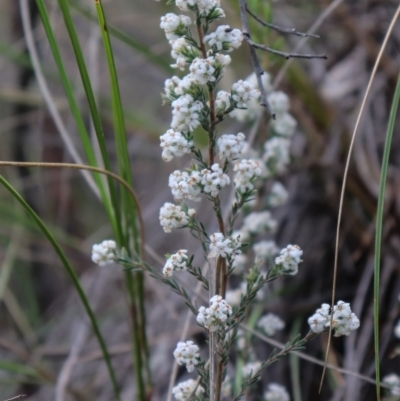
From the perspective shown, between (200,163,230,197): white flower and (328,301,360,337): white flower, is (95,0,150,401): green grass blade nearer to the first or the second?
(200,163,230,197): white flower

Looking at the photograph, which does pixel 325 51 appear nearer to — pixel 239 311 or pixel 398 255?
pixel 398 255

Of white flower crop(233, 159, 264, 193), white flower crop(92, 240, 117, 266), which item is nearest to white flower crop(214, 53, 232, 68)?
white flower crop(233, 159, 264, 193)

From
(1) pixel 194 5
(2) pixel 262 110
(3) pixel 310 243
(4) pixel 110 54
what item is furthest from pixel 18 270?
(1) pixel 194 5

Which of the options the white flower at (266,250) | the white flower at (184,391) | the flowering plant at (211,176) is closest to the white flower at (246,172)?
the flowering plant at (211,176)

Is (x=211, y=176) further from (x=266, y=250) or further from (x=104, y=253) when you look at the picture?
(x=266, y=250)

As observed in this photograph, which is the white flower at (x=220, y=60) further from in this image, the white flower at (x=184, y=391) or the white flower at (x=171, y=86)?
the white flower at (x=184, y=391)

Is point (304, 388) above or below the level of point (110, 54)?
below
